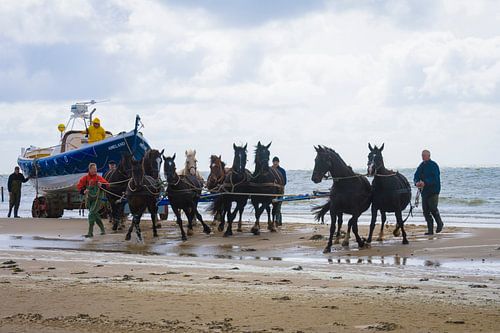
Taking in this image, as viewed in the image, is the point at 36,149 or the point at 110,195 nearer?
the point at 110,195

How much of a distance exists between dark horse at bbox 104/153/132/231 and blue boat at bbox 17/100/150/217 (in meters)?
2.54

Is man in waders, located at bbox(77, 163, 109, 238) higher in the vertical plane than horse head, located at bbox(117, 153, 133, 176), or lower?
lower

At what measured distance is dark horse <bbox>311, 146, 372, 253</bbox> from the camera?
15406 mm


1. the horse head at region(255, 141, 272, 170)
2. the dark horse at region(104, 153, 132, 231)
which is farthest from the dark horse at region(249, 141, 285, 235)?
the dark horse at region(104, 153, 132, 231)

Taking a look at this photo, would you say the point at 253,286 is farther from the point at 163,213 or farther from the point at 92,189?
the point at 163,213

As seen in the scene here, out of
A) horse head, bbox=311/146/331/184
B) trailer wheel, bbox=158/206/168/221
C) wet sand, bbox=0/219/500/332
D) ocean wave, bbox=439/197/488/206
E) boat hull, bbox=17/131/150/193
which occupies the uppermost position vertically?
boat hull, bbox=17/131/150/193

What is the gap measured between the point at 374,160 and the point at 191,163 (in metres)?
7.56

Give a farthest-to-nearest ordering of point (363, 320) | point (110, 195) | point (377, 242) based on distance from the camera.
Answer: point (110, 195) → point (377, 242) → point (363, 320)

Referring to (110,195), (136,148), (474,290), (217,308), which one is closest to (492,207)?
(136,148)

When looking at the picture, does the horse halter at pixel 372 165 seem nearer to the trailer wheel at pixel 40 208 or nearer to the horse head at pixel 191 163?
the horse head at pixel 191 163

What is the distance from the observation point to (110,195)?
20938mm

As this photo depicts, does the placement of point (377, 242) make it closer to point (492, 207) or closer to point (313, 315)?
point (313, 315)

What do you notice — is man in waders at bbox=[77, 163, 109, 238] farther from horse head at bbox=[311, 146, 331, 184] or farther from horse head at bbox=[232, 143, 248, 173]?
horse head at bbox=[311, 146, 331, 184]

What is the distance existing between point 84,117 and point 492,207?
705 inches
